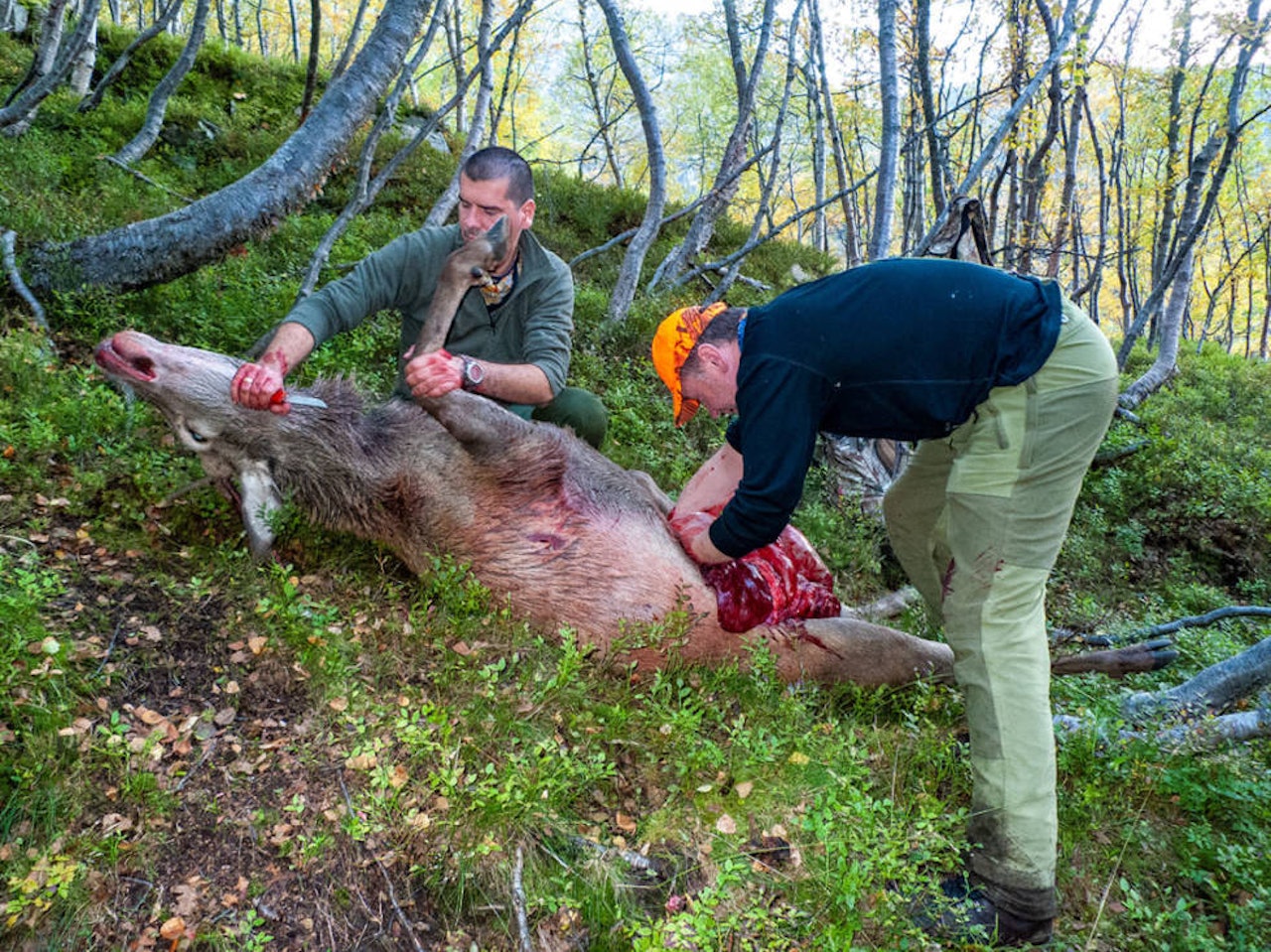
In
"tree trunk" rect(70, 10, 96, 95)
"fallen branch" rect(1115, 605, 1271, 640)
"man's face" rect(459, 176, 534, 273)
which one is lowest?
"fallen branch" rect(1115, 605, 1271, 640)

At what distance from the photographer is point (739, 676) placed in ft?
11.1

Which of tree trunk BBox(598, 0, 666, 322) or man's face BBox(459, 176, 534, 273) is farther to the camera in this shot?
tree trunk BBox(598, 0, 666, 322)

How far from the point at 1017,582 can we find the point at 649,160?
17.5 ft

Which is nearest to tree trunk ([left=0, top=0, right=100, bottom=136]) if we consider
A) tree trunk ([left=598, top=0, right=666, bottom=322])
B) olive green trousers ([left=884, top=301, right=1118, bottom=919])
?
tree trunk ([left=598, top=0, right=666, bottom=322])

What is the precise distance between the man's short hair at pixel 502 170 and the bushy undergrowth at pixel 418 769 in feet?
6.29

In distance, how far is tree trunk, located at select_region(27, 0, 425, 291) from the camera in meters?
4.65

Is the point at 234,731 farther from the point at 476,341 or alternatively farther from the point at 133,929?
the point at 476,341

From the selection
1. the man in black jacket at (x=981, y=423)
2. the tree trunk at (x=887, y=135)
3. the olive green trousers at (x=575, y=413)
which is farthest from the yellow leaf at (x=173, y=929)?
the tree trunk at (x=887, y=135)

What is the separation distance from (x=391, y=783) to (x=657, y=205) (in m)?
5.67

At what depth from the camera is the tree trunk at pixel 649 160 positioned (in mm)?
6031

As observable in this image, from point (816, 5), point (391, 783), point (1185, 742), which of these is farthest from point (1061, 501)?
point (816, 5)

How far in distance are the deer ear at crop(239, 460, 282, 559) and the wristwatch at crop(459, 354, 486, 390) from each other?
1127mm

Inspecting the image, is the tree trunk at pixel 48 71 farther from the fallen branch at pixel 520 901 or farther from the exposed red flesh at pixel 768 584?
the fallen branch at pixel 520 901

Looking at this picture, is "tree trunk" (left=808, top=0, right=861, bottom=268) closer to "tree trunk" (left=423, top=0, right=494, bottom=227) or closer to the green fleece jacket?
"tree trunk" (left=423, top=0, right=494, bottom=227)
